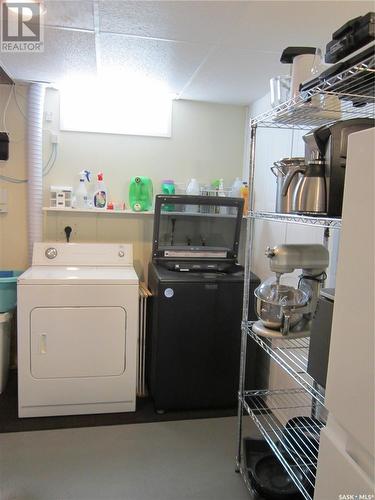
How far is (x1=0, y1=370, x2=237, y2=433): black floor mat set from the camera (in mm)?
2441

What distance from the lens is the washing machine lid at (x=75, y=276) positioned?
2.43 metres

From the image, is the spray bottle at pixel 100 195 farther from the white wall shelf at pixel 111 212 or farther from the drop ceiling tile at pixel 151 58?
the drop ceiling tile at pixel 151 58

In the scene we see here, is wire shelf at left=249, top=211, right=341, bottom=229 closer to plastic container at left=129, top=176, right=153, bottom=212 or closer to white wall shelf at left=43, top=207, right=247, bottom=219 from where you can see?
white wall shelf at left=43, top=207, right=247, bottom=219

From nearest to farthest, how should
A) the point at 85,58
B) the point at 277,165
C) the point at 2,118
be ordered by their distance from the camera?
the point at 277,165 → the point at 85,58 → the point at 2,118

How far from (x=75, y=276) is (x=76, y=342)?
1.38 feet

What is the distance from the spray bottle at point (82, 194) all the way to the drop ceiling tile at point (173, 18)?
134 cm

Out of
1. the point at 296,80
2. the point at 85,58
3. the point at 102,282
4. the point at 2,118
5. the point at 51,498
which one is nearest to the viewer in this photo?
the point at 296,80

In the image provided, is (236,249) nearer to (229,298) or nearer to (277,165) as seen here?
(229,298)

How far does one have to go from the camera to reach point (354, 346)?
0.92 m

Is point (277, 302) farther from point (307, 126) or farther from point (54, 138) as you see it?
point (54, 138)

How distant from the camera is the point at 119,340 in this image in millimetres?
2549

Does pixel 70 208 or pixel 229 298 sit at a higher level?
pixel 70 208

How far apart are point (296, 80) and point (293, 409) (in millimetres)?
1880

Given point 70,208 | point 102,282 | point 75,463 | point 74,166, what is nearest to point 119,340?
point 102,282
